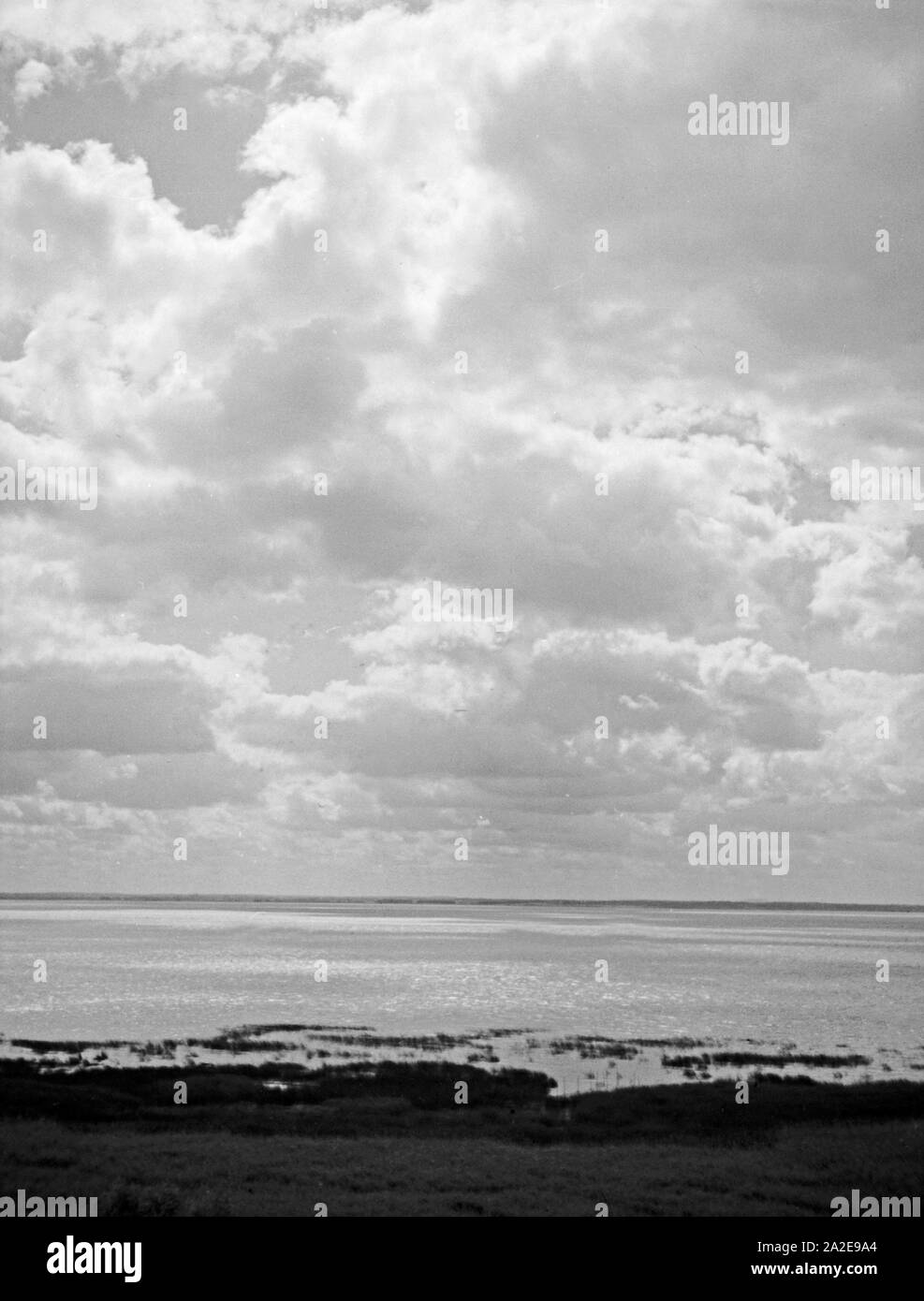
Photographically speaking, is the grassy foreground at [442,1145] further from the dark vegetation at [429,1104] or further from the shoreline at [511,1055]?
the shoreline at [511,1055]

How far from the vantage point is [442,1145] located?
35.6 metres

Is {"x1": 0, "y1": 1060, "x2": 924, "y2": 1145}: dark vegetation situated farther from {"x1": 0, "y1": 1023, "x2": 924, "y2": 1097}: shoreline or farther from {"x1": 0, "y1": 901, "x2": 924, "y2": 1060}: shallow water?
{"x1": 0, "y1": 901, "x2": 924, "y2": 1060}: shallow water

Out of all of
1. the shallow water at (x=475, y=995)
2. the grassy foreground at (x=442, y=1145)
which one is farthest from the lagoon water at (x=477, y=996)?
the grassy foreground at (x=442, y=1145)

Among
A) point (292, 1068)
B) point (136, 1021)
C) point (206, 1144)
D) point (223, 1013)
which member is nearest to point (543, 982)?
point (223, 1013)

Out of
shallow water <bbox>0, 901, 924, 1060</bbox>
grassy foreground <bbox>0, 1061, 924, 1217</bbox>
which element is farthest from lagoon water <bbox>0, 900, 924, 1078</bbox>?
grassy foreground <bbox>0, 1061, 924, 1217</bbox>

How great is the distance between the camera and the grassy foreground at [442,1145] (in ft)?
90.8

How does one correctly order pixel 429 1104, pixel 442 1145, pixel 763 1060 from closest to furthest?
pixel 442 1145 < pixel 429 1104 < pixel 763 1060

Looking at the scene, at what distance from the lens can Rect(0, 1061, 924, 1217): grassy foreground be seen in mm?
27688

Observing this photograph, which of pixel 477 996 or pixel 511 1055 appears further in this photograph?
pixel 477 996

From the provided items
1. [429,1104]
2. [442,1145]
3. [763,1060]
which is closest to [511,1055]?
[763,1060]

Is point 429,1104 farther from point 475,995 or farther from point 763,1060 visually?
point 475,995
